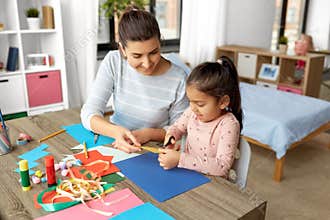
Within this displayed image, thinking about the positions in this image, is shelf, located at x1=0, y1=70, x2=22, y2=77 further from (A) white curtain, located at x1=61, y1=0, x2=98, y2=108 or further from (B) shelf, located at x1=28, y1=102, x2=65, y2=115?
(A) white curtain, located at x1=61, y1=0, x2=98, y2=108

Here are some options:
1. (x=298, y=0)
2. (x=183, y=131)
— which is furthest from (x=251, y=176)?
(x=298, y=0)

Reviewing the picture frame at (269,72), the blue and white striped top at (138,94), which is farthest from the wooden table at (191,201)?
the picture frame at (269,72)

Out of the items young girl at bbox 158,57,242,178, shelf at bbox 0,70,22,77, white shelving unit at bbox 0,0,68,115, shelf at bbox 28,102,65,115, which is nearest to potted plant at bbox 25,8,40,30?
white shelving unit at bbox 0,0,68,115

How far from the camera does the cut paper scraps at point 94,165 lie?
970mm

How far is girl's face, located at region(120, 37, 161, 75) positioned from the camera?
1.11m

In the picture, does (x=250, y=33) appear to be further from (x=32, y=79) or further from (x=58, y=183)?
(x=58, y=183)

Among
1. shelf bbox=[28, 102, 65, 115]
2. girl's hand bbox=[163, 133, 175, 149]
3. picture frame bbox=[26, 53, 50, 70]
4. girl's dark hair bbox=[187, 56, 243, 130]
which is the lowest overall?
shelf bbox=[28, 102, 65, 115]

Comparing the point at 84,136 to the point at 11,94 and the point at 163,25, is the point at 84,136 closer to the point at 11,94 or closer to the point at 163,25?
the point at 11,94

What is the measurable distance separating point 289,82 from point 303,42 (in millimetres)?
465

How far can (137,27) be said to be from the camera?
Answer: 1.09m

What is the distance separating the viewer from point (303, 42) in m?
3.34

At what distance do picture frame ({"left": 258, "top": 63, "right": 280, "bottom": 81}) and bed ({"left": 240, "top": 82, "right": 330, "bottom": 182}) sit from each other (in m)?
0.92

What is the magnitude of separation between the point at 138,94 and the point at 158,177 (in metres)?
0.45

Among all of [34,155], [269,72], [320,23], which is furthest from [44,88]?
[320,23]
